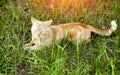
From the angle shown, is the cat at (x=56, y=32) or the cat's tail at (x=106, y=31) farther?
the cat's tail at (x=106, y=31)

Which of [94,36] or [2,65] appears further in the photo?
[94,36]

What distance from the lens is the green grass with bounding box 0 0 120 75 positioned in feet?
15.4

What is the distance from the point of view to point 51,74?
446 cm

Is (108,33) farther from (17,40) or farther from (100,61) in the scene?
(17,40)

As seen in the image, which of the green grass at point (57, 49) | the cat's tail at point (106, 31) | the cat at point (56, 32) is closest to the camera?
the green grass at point (57, 49)

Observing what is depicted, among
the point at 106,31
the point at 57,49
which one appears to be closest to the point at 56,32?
the point at 57,49

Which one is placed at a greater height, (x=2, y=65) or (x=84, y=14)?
(x=84, y=14)

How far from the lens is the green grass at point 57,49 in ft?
15.4

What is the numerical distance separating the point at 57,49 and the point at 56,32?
0.77 feet

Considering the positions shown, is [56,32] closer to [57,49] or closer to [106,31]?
[57,49]

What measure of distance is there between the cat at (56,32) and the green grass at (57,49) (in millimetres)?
78

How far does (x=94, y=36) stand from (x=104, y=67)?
67cm

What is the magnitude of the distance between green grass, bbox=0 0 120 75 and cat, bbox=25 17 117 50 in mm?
78

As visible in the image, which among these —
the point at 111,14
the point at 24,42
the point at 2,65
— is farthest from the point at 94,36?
the point at 2,65
